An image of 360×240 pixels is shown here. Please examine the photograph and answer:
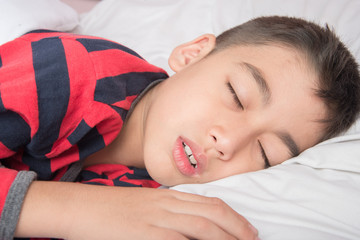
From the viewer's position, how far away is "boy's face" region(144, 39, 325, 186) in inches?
32.3

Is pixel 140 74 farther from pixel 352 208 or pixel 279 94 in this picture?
pixel 352 208

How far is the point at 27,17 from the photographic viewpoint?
1271 mm

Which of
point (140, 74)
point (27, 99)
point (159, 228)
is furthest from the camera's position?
point (140, 74)

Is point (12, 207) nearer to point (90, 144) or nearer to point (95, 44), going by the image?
point (90, 144)

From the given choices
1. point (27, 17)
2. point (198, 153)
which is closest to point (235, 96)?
point (198, 153)

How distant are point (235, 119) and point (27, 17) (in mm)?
939

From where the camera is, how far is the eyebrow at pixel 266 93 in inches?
32.8

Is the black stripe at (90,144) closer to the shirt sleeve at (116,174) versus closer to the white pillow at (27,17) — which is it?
the shirt sleeve at (116,174)

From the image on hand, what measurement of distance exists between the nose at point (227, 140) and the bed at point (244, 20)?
63 millimetres

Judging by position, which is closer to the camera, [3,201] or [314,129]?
[3,201]

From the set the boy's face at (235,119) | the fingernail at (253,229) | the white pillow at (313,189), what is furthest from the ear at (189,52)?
the fingernail at (253,229)

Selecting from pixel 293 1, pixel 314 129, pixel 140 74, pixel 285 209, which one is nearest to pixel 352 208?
pixel 285 209

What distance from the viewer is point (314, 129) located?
90 centimetres

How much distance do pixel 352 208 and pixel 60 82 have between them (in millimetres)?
718
